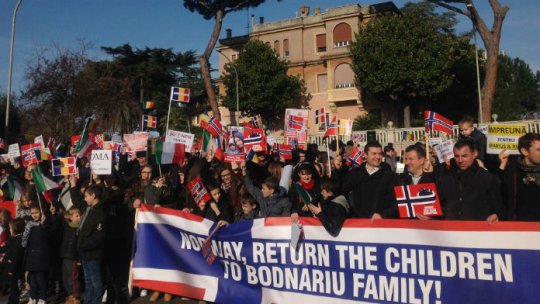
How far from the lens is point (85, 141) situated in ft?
29.9

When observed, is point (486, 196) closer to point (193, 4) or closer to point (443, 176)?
point (443, 176)

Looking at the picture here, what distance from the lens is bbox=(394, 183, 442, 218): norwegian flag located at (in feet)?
14.4

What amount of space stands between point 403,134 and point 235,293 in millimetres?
24089

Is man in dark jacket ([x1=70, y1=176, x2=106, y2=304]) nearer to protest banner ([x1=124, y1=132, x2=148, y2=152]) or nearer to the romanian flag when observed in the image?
the romanian flag

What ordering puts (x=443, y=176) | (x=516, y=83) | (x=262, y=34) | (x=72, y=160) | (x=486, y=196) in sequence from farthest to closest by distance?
(x=516, y=83), (x=262, y=34), (x=72, y=160), (x=443, y=176), (x=486, y=196)

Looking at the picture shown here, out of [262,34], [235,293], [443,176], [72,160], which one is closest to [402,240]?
[443,176]

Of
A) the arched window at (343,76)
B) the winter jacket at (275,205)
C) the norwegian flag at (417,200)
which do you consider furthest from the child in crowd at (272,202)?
the arched window at (343,76)

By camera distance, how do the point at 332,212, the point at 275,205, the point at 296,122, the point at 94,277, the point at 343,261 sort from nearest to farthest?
1. the point at 343,261
2. the point at 332,212
3. the point at 275,205
4. the point at 94,277
5. the point at 296,122

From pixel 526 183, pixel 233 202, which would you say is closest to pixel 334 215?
pixel 526 183

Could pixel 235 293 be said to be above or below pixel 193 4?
below

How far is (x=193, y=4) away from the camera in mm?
33094

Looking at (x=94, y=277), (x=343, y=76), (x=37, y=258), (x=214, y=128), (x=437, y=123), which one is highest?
(x=343, y=76)

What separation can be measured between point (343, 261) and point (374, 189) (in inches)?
31.5

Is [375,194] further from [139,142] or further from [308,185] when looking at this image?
[139,142]
